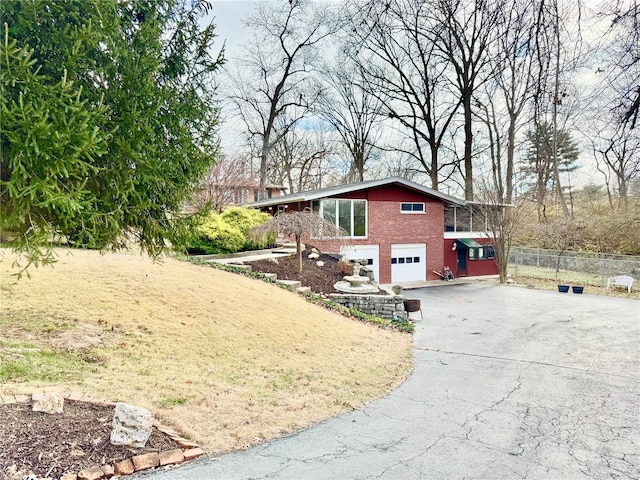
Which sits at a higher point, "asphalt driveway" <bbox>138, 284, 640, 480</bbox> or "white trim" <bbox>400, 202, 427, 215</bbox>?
"white trim" <bbox>400, 202, 427, 215</bbox>

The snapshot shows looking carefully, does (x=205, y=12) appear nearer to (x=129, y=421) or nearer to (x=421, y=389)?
(x=129, y=421)

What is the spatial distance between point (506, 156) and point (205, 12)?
784 inches

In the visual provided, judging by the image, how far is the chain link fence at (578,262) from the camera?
18.6 m

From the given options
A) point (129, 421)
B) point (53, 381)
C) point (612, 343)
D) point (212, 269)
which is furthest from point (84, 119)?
point (612, 343)

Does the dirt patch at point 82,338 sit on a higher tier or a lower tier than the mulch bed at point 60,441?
higher

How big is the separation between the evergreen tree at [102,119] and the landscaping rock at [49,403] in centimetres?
136

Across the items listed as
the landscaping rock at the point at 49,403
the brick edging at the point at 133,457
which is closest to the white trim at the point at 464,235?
the brick edging at the point at 133,457

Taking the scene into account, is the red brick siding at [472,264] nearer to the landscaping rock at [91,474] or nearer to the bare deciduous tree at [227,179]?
the bare deciduous tree at [227,179]

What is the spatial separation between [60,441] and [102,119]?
2.84m

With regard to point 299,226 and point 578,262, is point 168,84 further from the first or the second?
point 578,262

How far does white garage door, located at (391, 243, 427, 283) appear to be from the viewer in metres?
20.0

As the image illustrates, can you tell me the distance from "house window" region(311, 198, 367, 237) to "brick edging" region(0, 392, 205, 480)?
14082 millimetres

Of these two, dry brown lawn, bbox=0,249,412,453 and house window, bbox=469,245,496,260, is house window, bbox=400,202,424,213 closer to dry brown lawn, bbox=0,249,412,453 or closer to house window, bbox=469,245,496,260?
house window, bbox=469,245,496,260

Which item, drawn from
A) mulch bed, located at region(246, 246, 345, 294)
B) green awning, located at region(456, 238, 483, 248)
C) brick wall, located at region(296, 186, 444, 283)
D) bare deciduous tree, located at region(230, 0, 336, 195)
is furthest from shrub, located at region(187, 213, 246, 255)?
green awning, located at region(456, 238, 483, 248)
